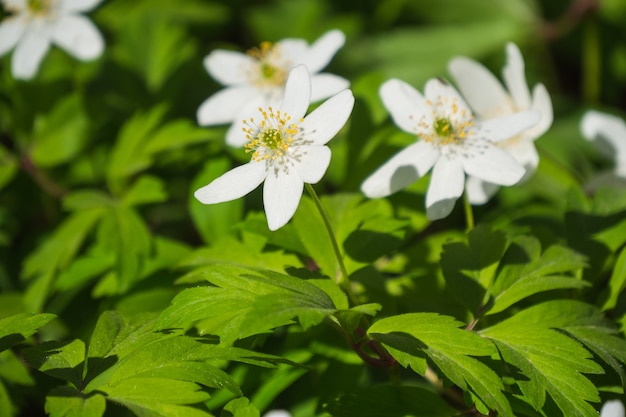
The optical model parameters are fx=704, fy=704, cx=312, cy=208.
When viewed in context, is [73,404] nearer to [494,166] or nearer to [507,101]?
[494,166]

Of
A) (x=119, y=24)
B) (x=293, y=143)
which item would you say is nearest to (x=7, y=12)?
(x=119, y=24)

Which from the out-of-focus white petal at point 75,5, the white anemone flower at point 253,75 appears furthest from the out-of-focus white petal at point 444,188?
the out-of-focus white petal at point 75,5

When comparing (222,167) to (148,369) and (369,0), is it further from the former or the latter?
(369,0)

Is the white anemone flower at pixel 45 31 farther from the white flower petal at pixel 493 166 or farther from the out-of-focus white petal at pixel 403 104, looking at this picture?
the white flower petal at pixel 493 166

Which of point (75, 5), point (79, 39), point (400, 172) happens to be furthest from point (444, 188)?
point (75, 5)

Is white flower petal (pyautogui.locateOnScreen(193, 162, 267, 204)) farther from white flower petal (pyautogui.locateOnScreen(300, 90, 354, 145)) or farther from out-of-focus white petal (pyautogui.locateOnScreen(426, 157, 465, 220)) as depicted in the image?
out-of-focus white petal (pyautogui.locateOnScreen(426, 157, 465, 220))

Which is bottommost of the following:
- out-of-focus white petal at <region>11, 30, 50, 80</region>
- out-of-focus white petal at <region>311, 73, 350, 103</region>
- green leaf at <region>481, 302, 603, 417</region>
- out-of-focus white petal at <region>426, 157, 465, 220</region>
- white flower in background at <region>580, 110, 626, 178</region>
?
green leaf at <region>481, 302, 603, 417</region>

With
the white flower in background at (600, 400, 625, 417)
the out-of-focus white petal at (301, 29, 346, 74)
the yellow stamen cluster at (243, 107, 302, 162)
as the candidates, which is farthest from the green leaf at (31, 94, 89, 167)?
the white flower in background at (600, 400, 625, 417)
